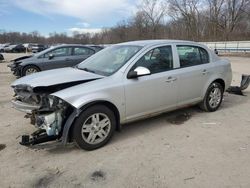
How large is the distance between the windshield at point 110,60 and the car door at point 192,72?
1.04 m

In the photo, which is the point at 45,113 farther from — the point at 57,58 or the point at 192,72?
the point at 57,58

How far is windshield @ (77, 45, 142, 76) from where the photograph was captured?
4.77 meters

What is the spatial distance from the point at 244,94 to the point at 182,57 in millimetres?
3644

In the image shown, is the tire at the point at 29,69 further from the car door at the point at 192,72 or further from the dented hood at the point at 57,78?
the car door at the point at 192,72

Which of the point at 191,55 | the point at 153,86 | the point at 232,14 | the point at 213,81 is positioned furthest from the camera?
the point at 232,14

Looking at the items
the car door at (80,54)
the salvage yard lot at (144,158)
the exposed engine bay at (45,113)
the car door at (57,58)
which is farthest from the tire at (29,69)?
the exposed engine bay at (45,113)

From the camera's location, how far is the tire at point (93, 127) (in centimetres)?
410

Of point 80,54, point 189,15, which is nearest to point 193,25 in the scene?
point 189,15

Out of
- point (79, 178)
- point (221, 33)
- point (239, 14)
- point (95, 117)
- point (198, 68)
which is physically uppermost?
point (239, 14)

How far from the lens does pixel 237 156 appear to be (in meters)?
4.07

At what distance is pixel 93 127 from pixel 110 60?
4.60 feet

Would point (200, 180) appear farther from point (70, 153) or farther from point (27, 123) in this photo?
point (27, 123)

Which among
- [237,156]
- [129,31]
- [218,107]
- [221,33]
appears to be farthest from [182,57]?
[129,31]

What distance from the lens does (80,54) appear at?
12.3 m
